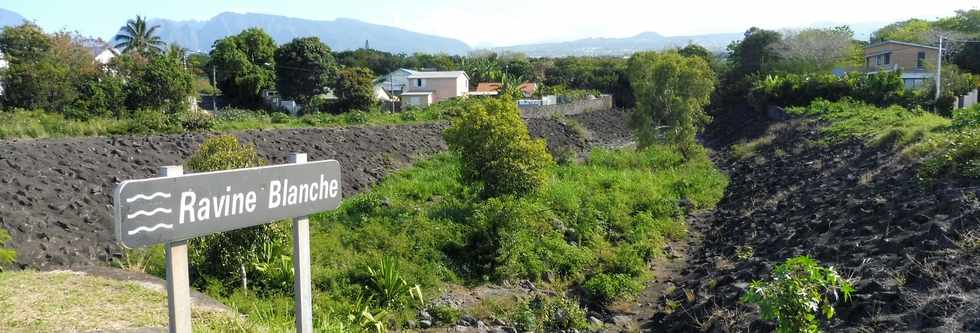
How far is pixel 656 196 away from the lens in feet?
61.0

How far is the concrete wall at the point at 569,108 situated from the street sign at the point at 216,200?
3629 centimetres

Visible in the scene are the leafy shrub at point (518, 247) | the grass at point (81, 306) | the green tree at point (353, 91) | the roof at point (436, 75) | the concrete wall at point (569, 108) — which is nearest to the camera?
the grass at point (81, 306)

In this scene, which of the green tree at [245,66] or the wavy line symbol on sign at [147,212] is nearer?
the wavy line symbol on sign at [147,212]

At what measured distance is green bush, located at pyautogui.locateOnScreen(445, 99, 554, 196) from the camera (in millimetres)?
15461

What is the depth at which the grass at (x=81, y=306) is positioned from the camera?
6.00 m

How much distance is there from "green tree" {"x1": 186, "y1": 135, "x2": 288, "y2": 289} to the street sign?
5.39 m

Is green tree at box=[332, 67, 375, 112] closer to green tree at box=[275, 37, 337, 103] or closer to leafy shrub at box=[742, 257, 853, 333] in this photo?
green tree at box=[275, 37, 337, 103]

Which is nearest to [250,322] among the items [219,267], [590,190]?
[219,267]

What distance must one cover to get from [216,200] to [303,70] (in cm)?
4319

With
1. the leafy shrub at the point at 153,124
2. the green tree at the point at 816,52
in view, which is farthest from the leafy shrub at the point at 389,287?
the green tree at the point at 816,52

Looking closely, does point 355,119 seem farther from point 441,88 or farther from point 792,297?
point 441,88

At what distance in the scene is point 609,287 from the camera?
1168cm

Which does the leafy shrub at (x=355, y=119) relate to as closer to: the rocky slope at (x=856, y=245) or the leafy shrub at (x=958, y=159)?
the rocky slope at (x=856, y=245)

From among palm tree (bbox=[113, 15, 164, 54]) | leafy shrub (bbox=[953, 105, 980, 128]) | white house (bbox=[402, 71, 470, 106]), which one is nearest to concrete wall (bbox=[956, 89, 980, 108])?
leafy shrub (bbox=[953, 105, 980, 128])
